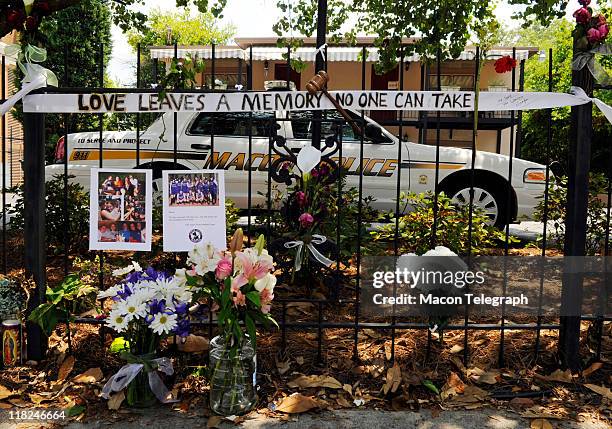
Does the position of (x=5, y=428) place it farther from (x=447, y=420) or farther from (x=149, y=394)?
(x=447, y=420)

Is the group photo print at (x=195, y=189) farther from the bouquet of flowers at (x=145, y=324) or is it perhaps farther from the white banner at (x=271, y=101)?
the bouquet of flowers at (x=145, y=324)

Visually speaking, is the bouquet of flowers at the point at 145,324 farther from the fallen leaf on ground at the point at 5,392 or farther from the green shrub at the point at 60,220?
the green shrub at the point at 60,220

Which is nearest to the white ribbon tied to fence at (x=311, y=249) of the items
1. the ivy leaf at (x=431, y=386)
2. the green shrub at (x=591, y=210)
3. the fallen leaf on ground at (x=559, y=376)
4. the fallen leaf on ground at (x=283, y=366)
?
the fallen leaf on ground at (x=283, y=366)

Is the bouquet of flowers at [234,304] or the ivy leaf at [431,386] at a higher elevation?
the bouquet of flowers at [234,304]

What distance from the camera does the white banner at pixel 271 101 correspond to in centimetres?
362

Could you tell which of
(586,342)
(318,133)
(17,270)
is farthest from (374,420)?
(17,270)

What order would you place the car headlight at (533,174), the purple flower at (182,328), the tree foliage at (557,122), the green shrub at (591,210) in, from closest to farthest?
1. the purple flower at (182,328)
2. the green shrub at (591,210)
3. the car headlight at (533,174)
4. the tree foliage at (557,122)

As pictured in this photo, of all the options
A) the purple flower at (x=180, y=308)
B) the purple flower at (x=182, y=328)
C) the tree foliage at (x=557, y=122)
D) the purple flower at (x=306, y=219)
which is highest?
the tree foliage at (x=557, y=122)

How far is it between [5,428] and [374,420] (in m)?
1.88

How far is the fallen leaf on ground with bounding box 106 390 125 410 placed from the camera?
3246 mm

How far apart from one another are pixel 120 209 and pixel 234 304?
109cm

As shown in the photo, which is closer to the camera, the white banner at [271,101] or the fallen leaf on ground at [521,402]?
the fallen leaf on ground at [521,402]

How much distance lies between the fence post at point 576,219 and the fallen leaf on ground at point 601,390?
0.58 feet

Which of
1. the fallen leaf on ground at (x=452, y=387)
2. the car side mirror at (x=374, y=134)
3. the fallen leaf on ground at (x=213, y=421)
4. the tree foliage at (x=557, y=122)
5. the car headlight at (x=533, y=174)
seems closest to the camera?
the fallen leaf on ground at (x=213, y=421)
